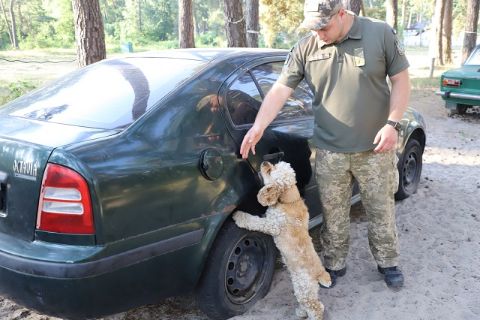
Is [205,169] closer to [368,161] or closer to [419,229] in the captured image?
[368,161]

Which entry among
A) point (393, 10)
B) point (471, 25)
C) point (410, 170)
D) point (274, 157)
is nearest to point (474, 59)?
point (471, 25)

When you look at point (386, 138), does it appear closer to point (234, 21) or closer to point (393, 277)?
point (393, 277)

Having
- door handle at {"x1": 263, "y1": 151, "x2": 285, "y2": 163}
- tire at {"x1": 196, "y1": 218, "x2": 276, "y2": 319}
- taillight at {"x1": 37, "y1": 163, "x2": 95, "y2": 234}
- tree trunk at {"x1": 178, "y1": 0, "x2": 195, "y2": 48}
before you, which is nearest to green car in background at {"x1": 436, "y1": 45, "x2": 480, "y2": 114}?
tree trunk at {"x1": 178, "y1": 0, "x2": 195, "y2": 48}

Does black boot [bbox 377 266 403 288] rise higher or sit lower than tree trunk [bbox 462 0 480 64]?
lower

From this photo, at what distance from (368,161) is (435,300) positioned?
1084mm

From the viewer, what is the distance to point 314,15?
108 inches

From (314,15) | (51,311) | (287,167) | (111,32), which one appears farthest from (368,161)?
(111,32)

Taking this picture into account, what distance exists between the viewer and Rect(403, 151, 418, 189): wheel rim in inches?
196

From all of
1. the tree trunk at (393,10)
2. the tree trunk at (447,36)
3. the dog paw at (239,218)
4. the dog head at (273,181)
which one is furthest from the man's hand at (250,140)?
the tree trunk at (447,36)

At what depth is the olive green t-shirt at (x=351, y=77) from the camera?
9.31ft

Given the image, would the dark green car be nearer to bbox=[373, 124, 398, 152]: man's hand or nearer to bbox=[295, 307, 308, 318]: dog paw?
bbox=[295, 307, 308, 318]: dog paw

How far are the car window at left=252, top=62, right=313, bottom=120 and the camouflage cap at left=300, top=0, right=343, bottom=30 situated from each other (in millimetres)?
615

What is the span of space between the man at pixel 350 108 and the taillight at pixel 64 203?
1.00 m

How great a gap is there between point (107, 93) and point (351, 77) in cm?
153
